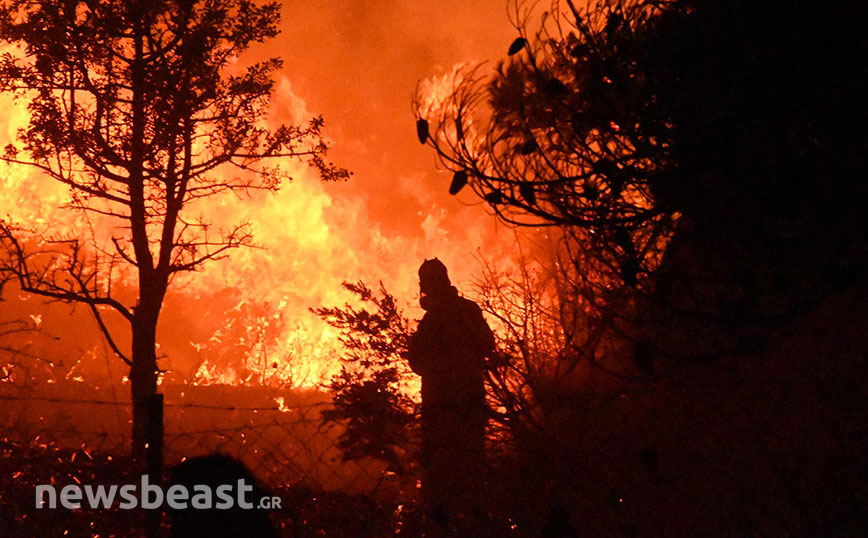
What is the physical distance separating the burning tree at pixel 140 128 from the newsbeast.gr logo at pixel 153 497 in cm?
160

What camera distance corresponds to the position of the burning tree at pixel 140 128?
8.44 metres

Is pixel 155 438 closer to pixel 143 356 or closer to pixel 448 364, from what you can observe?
pixel 448 364

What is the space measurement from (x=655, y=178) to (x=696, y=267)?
3.61 feet

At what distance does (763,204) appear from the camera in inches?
153

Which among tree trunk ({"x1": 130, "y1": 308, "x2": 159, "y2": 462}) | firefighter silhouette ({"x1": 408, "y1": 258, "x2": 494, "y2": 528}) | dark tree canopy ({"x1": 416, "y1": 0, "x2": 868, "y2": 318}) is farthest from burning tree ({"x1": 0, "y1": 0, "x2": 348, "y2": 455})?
dark tree canopy ({"x1": 416, "y1": 0, "x2": 868, "y2": 318})

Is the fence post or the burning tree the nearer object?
the fence post

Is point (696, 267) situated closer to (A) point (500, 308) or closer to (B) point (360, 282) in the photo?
(A) point (500, 308)

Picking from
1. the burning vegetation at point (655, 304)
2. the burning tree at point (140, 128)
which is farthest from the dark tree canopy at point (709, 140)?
the burning tree at point (140, 128)

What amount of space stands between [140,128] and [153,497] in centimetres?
622

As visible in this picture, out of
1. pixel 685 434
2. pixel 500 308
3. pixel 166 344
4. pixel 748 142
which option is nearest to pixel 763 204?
pixel 748 142

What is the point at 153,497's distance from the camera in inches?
154

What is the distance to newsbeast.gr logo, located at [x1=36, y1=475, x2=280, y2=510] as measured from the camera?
2.95 m

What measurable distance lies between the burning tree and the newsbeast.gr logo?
63.0 inches

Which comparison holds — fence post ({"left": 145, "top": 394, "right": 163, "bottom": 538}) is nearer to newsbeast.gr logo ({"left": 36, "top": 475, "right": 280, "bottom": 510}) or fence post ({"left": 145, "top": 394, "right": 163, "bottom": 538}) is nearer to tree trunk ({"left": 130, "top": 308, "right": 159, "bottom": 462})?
newsbeast.gr logo ({"left": 36, "top": 475, "right": 280, "bottom": 510})
